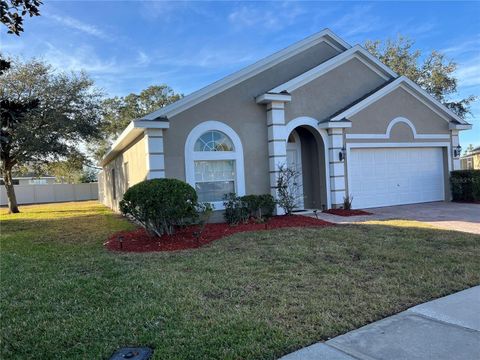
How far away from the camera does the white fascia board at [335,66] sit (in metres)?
12.9

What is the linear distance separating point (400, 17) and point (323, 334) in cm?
1432

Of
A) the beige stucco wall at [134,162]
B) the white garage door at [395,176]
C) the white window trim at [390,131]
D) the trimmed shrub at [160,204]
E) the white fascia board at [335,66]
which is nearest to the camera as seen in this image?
the trimmed shrub at [160,204]

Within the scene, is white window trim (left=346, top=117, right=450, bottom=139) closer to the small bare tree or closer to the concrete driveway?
the concrete driveway

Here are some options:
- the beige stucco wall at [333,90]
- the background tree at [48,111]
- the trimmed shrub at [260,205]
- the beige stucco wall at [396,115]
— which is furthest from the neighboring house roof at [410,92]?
the background tree at [48,111]

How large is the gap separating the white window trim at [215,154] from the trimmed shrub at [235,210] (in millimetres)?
466

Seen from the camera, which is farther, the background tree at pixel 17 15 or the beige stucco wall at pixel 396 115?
the beige stucco wall at pixel 396 115

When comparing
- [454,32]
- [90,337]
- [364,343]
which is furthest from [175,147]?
[454,32]

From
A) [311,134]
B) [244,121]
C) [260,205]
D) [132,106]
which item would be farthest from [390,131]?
[132,106]

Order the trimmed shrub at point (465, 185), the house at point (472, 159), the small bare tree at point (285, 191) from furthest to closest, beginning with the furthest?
the house at point (472, 159) → the trimmed shrub at point (465, 185) → the small bare tree at point (285, 191)

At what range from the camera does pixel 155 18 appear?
12453mm

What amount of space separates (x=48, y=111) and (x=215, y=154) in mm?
12672

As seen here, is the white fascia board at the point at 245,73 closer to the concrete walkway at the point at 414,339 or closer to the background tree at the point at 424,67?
the concrete walkway at the point at 414,339

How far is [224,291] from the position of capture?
5102mm

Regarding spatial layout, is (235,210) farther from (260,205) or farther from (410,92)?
(410,92)
